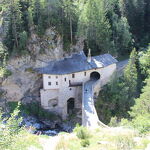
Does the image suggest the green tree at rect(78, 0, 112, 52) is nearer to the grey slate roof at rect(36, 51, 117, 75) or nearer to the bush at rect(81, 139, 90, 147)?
the grey slate roof at rect(36, 51, 117, 75)

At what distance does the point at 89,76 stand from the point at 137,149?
29.0 metres

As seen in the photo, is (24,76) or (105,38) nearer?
(24,76)

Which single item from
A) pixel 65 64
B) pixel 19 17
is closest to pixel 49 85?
pixel 65 64

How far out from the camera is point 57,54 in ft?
147

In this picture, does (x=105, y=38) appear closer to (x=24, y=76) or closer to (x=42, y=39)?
(x=42, y=39)

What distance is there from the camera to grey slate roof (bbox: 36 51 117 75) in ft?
139

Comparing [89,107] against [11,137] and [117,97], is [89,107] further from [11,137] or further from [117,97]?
[11,137]

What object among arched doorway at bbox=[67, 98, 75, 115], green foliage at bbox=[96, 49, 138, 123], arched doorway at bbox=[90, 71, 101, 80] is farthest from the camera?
arched doorway at bbox=[90, 71, 101, 80]

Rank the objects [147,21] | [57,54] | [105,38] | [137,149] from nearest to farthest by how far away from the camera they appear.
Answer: [137,149] < [57,54] < [105,38] < [147,21]

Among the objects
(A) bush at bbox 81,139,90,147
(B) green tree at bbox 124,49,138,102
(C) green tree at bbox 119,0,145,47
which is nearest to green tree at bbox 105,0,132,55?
(C) green tree at bbox 119,0,145,47

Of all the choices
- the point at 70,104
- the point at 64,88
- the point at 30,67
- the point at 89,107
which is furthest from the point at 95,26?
the point at 89,107

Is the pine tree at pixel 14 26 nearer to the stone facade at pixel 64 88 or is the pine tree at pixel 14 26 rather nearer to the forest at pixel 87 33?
the forest at pixel 87 33

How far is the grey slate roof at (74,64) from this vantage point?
4231 centimetres

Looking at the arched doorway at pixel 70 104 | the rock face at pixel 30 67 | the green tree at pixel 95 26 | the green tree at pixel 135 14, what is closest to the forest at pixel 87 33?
the green tree at pixel 95 26
